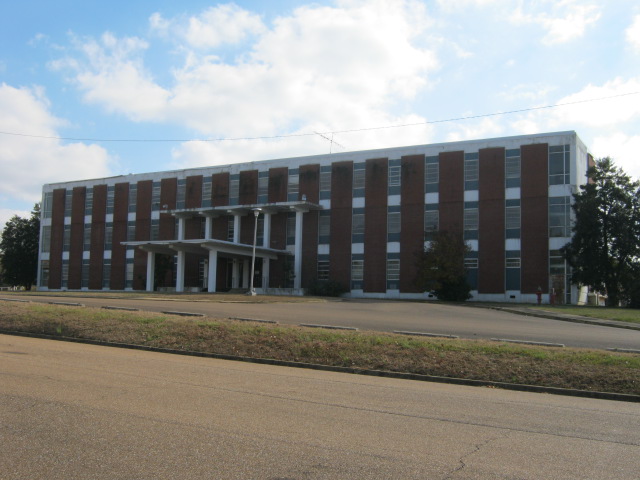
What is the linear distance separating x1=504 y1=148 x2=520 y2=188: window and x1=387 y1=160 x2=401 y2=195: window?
9.30m

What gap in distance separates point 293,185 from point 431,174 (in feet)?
44.4

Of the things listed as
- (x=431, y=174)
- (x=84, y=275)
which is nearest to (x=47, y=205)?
(x=84, y=275)

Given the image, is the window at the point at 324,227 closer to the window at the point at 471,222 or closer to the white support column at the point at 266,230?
the white support column at the point at 266,230

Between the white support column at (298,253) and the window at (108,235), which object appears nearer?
the white support column at (298,253)

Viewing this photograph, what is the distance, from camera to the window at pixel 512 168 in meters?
47.4

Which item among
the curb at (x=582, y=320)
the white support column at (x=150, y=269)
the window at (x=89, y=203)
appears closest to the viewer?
the curb at (x=582, y=320)

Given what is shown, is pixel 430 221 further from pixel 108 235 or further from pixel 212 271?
pixel 108 235

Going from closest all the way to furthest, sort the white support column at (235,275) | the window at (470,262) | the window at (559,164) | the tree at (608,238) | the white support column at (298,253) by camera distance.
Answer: the tree at (608,238) → the window at (559,164) → the window at (470,262) → the white support column at (298,253) → the white support column at (235,275)

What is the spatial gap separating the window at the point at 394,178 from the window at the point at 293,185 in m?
9.18

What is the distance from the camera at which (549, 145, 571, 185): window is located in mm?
45812

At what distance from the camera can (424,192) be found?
50344 mm

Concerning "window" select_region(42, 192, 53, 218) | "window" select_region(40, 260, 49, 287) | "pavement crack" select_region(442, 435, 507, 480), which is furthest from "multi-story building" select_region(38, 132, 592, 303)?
"pavement crack" select_region(442, 435, 507, 480)

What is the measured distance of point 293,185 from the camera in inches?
2194

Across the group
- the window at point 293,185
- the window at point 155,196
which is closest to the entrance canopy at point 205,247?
the window at point 293,185
